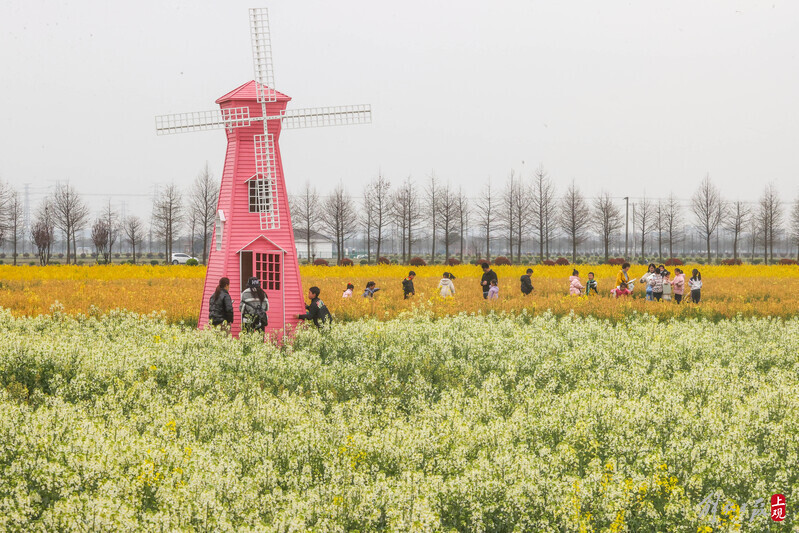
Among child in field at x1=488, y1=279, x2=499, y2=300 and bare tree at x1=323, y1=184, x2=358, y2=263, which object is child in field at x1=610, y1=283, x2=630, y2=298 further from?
bare tree at x1=323, y1=184, x2=358, y2=263

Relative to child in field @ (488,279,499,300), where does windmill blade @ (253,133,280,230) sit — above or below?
above

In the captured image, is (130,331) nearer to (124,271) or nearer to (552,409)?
(552,409)

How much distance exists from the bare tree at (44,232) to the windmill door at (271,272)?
55675 millimetres

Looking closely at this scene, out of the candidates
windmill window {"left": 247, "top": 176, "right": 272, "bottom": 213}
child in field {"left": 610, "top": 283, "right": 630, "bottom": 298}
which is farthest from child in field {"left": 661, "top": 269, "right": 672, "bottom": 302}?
windmill window {"left": 247, "top": 176, "right": 272, "bottom": 213}

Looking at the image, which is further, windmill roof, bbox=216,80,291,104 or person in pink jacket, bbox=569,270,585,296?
person in pink jacket, bbox=569,270,585,296

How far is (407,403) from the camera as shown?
1266cm

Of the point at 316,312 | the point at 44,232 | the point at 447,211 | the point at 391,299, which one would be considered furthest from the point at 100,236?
the point at 316,312

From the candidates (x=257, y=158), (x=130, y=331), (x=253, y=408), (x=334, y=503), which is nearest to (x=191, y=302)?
(x=130, y=331)

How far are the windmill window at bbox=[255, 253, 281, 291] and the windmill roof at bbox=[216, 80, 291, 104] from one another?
13.6ft

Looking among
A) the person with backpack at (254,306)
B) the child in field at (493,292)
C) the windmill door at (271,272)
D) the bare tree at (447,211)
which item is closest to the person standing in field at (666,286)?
the child in field at (493,292)

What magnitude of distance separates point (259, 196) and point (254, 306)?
330 cm

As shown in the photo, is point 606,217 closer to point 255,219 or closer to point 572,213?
point 572,213

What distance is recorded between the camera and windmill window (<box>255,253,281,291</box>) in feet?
61.2

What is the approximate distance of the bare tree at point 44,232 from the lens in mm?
68688
